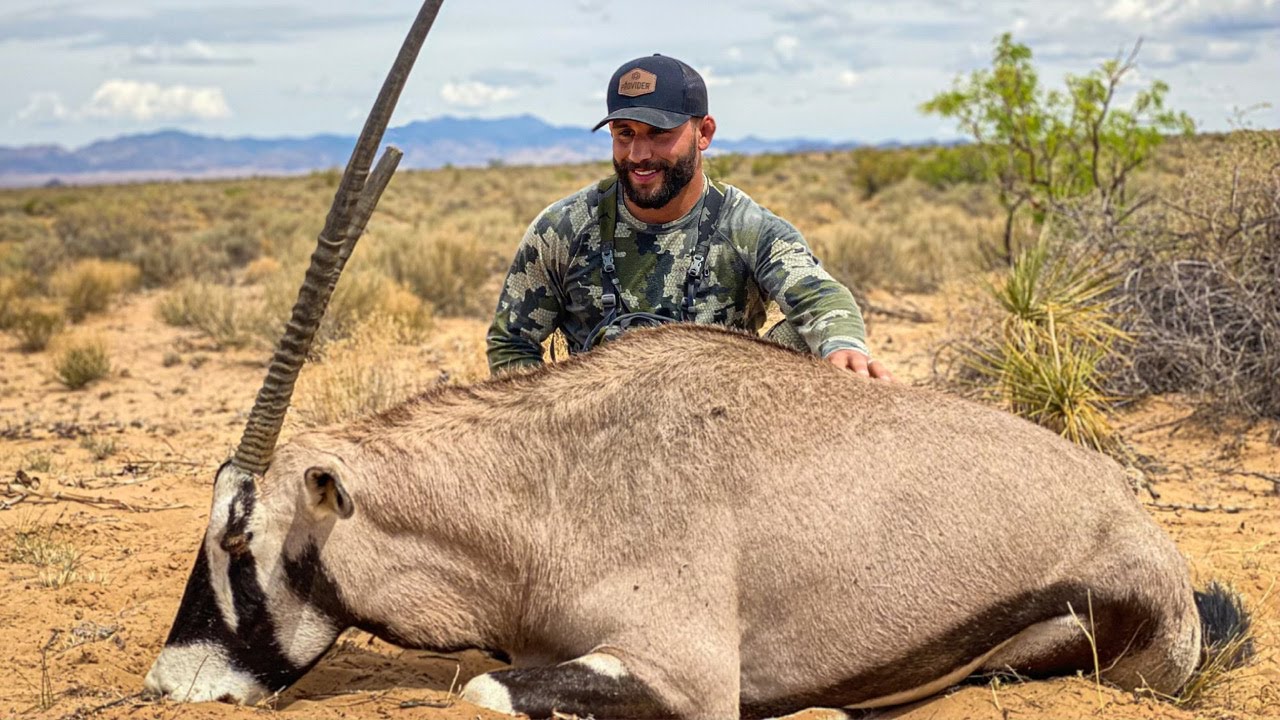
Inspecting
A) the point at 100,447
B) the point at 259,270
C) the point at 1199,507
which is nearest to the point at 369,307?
the point at 100,447

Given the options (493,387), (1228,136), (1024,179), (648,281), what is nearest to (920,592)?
(493,387)

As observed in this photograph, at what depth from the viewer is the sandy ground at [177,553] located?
434 cm

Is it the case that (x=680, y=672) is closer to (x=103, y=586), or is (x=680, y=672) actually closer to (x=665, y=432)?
(x=665, y=432)

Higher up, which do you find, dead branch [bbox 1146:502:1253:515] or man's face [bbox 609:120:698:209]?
man's face [bbox 609:120:698:209]

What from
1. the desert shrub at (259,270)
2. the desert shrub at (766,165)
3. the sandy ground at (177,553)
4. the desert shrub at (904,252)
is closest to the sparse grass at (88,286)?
the desert shrub at (259,270)

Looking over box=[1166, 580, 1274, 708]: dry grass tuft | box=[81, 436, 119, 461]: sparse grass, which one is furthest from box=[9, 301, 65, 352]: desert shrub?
box=[1166, 580, 1274, 708]: dry grass tuft

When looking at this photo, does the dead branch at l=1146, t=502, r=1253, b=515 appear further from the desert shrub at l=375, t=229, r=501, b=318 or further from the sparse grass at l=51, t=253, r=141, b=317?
the sparse grass at l=51, t=253, r=141, b=317

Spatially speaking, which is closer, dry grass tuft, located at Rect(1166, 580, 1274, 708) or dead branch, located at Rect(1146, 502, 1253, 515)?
dry grass tuft, located at Rect(1166, 580, 1274, 708)

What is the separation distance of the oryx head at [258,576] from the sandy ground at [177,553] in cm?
16

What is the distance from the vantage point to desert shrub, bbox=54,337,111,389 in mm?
12992

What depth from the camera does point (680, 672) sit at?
3904 mm

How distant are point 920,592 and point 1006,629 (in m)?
0.39

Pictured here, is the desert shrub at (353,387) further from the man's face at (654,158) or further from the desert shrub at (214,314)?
the desert shrub at (214,314)

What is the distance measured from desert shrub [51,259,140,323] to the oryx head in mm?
16136
